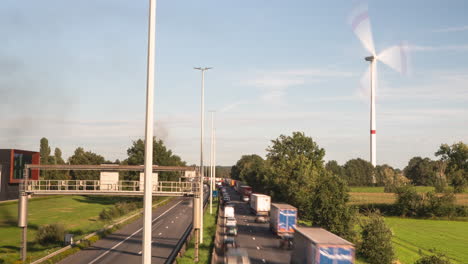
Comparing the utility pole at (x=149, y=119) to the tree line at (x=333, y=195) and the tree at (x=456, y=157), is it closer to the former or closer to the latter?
the tree line at (x=333, y=195)

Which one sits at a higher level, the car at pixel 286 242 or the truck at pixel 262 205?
the truck at pixel 262 205

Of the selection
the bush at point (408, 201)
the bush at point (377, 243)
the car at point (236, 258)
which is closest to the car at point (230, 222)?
the bush at point (377, 243)

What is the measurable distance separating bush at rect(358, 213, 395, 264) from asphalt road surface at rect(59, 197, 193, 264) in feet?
61.3

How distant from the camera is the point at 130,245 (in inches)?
1874

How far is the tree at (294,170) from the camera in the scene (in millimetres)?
77744

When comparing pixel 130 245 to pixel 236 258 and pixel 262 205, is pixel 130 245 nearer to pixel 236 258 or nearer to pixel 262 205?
pixel 236 258

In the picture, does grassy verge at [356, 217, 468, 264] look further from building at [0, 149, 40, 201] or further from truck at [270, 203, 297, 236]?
building at [0, 149, 40, 201]

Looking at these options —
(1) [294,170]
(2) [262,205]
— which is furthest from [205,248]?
(1) [294,170]

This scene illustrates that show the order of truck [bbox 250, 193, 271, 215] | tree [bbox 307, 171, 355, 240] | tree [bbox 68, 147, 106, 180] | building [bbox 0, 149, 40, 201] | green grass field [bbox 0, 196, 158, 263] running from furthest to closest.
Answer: tree [bbox 68, 147, 106, 180] → building [bbox 0, 149, 40, 201] → truck [bbox 250, 193, 271, 215] → tree [bbox 307, 171, 355, 240] → green grass field [bbox 0, 196, 158, 263]

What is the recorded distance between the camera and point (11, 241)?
52312mm

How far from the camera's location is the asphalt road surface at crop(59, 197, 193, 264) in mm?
39375

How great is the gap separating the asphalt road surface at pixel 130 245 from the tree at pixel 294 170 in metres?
18.6

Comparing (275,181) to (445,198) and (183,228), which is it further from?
(445,198)

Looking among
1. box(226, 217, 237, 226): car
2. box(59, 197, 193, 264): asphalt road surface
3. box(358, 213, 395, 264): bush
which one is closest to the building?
box(59, 197, 193, 264): asphalt road surface
